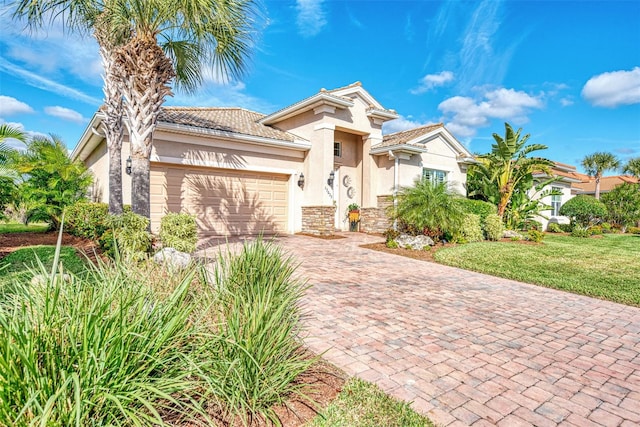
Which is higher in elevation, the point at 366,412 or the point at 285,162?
the point at 285,162

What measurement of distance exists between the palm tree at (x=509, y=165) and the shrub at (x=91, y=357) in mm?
16094

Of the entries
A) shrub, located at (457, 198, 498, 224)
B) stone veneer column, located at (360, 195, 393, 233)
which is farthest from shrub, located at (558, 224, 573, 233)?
stone veneer column, located at (360, 195, 393, 233)

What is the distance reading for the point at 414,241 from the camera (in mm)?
11484

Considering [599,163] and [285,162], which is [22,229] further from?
[599,163]

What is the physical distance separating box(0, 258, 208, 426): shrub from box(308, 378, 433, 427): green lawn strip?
3.49 feet

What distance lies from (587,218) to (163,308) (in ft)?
85.2

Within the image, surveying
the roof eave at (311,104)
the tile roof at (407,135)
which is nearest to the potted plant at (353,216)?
the tile roof at (407,135)

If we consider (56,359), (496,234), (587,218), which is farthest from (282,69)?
(587,218)

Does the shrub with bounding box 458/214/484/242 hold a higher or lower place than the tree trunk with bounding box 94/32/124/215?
lower

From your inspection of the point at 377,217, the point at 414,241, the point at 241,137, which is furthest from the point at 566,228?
the point at 241,137

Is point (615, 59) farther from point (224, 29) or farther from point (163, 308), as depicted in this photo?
point (163, 308)

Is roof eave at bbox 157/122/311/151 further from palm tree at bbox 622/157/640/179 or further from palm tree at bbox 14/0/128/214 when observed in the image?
palm tree at bbox 622/157/640/179

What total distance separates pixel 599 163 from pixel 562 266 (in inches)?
1331

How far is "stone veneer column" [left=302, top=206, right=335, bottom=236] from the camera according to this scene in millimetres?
13750
